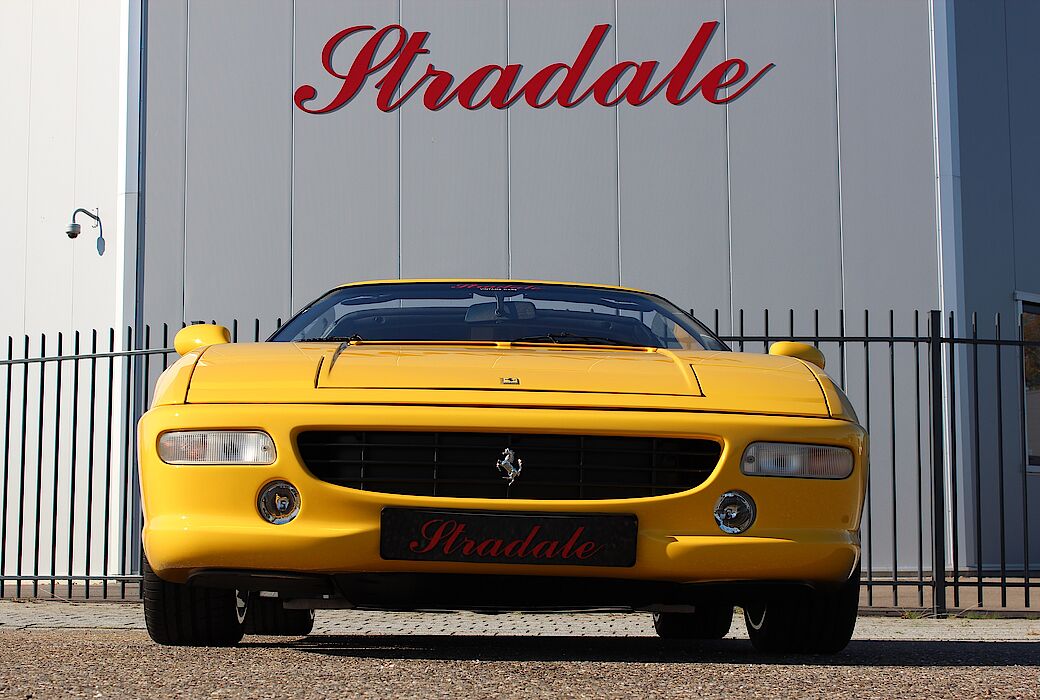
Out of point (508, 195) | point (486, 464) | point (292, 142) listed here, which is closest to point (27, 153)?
point (292, 142)

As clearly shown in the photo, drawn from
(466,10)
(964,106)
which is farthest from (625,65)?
(964,106)

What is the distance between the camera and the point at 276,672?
11.7 feet

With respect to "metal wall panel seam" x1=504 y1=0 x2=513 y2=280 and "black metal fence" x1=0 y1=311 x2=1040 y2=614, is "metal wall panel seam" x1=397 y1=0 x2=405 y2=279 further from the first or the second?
"black metal fence" x1=0 y1=311 x2=1040 y2=614

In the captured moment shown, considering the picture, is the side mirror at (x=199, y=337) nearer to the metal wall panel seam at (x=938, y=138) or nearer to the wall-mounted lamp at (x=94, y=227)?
the wall-mounted lamp at (x=94, y=227)

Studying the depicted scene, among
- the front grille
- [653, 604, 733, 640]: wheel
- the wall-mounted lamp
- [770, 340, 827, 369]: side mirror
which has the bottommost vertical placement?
[653, 604, 733, 640]: wheel

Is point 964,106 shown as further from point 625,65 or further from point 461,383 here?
point 461,383

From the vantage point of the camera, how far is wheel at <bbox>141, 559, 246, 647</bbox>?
3969 millimetres

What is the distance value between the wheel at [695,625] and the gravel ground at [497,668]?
0.10m

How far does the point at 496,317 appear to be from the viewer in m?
4.91

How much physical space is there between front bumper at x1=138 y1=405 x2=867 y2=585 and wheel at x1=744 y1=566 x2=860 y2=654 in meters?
0.36

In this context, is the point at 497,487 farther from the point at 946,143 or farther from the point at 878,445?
the point at 946,143

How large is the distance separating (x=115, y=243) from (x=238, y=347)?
308 inches

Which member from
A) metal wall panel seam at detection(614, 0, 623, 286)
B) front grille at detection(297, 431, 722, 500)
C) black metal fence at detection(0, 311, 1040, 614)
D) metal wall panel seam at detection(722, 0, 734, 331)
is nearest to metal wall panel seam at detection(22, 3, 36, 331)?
black metal fence at detection(0, 311, 1040, 614)

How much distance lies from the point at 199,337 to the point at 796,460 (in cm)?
211
